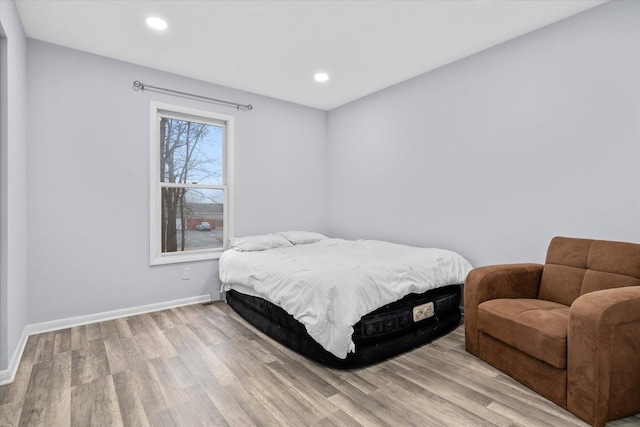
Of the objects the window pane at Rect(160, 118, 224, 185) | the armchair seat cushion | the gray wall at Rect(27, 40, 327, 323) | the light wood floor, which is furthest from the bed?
the window pane at Rect(160, 118, 224, 185)

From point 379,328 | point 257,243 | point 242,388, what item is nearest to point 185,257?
point 257,243

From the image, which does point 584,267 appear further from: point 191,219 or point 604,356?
point 191,219

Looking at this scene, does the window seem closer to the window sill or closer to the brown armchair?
the window sill

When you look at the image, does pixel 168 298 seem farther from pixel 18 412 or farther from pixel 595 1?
pixel 595 1

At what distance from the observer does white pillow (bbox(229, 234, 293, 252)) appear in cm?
357

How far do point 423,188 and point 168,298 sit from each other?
313cm

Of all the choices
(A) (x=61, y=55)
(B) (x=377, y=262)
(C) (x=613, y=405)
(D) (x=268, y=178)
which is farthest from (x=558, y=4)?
(A) (x=61, y=55)

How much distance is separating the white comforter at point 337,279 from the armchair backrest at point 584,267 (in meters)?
0.71

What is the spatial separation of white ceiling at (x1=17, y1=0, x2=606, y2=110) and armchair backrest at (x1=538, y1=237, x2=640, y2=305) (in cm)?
179

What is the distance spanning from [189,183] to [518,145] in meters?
3.45

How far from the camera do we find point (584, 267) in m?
2.24

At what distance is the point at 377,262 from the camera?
8.76 feet

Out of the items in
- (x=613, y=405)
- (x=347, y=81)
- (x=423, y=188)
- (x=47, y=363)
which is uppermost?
(x=347, y=81)

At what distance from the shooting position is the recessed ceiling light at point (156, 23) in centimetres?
Result: 253
